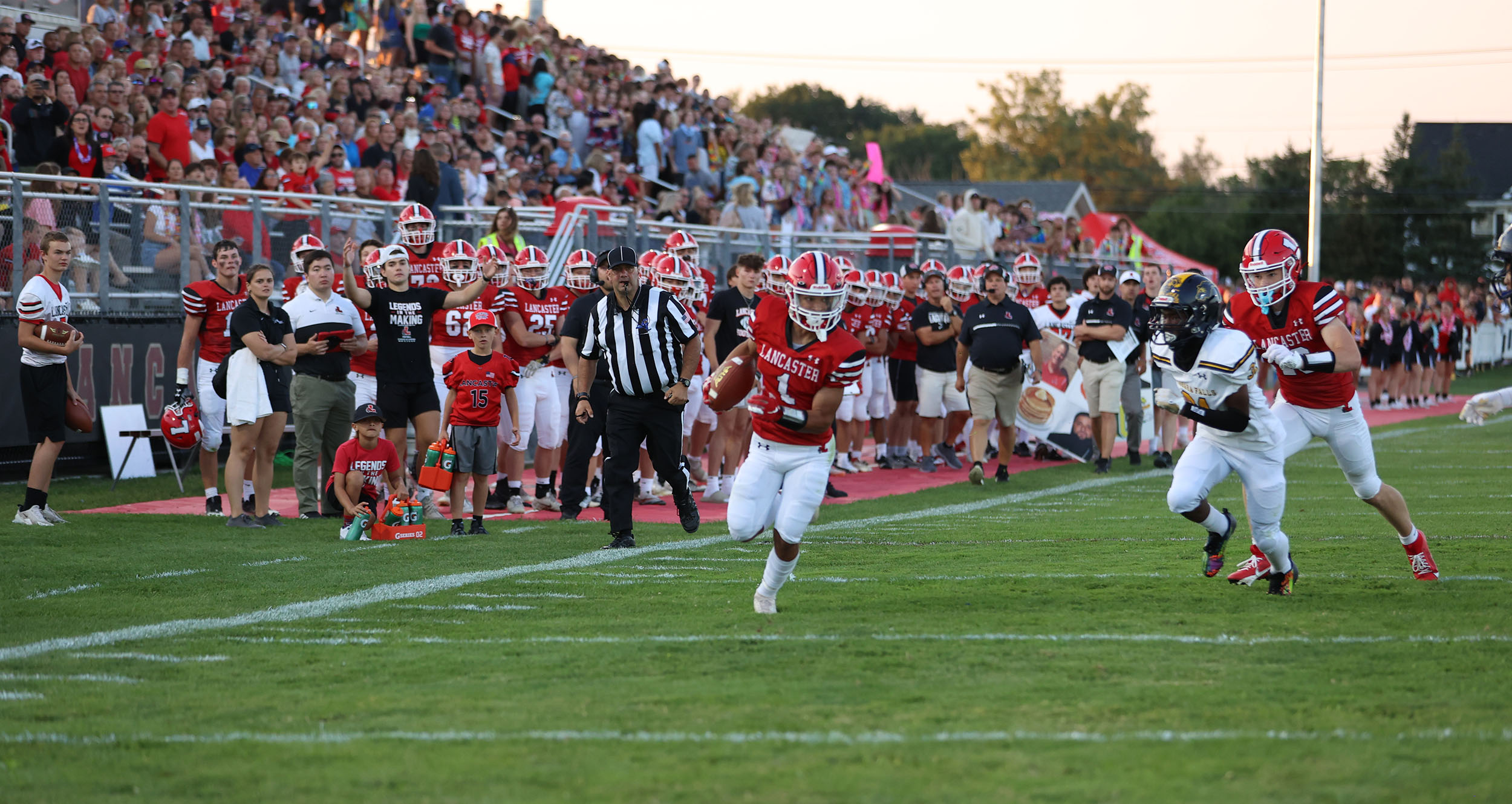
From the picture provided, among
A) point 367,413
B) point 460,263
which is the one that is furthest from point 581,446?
point 460,263

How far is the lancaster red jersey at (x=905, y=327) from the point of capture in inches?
591

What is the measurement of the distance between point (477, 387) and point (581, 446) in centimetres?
83

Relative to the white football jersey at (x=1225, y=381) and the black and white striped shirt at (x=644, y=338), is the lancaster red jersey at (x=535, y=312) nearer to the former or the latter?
the black and white striped shirt at (x=644, y=338)

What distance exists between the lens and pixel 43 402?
988cm

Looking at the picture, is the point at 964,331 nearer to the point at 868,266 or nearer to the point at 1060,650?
the point at 868,266

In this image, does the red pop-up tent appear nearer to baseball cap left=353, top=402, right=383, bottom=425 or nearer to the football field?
baseball cap left=353, top=402, right=383, bottom=425

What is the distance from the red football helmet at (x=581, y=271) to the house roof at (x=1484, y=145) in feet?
208

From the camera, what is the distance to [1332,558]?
8.27 meters

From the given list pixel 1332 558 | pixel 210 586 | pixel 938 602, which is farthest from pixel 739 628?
pixel 1332 558

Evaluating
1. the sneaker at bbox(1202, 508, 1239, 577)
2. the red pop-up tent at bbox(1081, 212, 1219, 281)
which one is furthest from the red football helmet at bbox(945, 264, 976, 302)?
the red pop-up tent at bbox(1081, 212, 1219, 281)

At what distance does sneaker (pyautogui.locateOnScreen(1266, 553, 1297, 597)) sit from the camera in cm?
704

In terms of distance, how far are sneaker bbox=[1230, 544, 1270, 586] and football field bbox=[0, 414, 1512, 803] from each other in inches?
5.8

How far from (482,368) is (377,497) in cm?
114

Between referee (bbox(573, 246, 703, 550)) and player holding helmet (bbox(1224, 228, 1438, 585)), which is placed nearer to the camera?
player holding helmet (bbox(1224, 228, 1438, 585))
